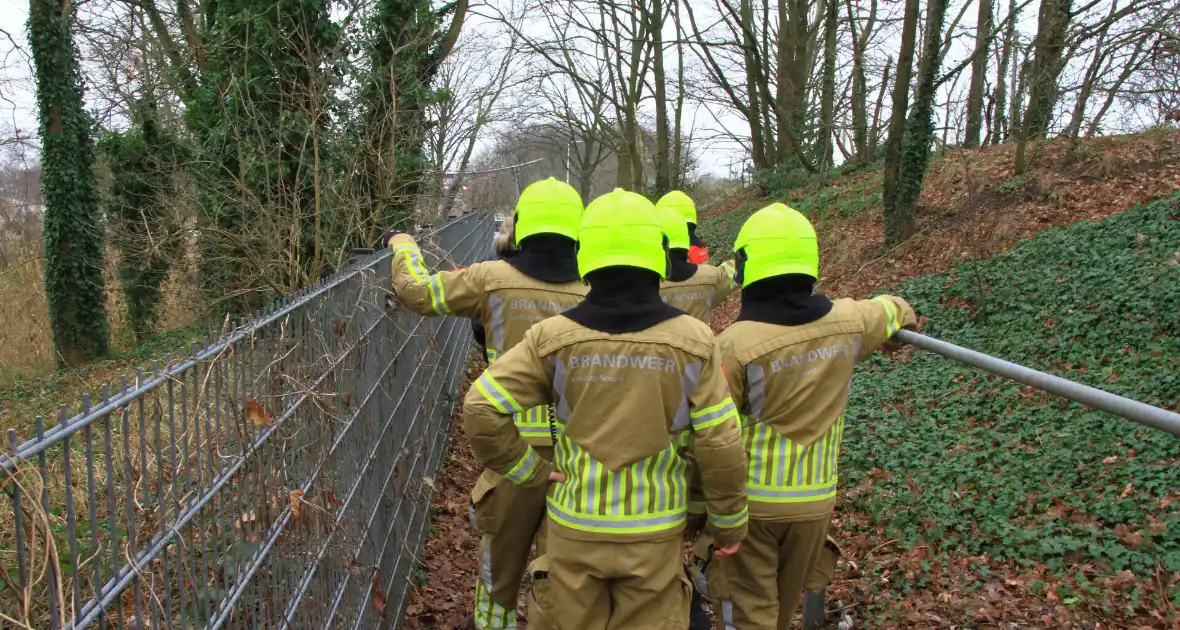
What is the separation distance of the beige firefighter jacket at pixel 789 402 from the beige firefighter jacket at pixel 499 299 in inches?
39.1

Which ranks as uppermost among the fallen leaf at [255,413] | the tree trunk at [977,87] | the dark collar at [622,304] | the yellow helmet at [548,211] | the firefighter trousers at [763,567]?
the tree trunk at [977,87]

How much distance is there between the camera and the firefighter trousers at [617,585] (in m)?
3.11

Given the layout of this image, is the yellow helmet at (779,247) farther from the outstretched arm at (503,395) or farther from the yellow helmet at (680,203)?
the yellow helmet at (680,203)

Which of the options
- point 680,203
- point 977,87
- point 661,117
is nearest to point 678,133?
point 661,117

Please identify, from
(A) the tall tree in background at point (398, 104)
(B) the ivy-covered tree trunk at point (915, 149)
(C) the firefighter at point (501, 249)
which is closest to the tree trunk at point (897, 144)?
(B) the ivy-covered tree trunk at point (915, 149)

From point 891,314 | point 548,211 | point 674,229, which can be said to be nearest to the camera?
point 891,314

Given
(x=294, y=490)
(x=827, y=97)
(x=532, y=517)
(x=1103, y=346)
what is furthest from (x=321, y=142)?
(x=827, y=97)

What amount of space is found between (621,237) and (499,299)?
1.36 metres

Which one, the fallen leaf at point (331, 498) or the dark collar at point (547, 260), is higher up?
the dark collar at point (547, 260)

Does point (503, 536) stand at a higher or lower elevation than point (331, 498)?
lower

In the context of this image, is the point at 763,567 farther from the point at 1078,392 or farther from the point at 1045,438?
the point at 1045,438

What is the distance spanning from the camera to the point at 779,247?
3.57 m

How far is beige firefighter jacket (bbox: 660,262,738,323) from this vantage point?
18.0 ft

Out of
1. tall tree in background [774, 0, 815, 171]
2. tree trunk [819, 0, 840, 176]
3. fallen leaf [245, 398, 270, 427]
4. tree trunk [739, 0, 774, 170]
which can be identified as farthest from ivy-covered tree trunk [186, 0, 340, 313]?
tall tree in background [774, 0, 815, 171]
